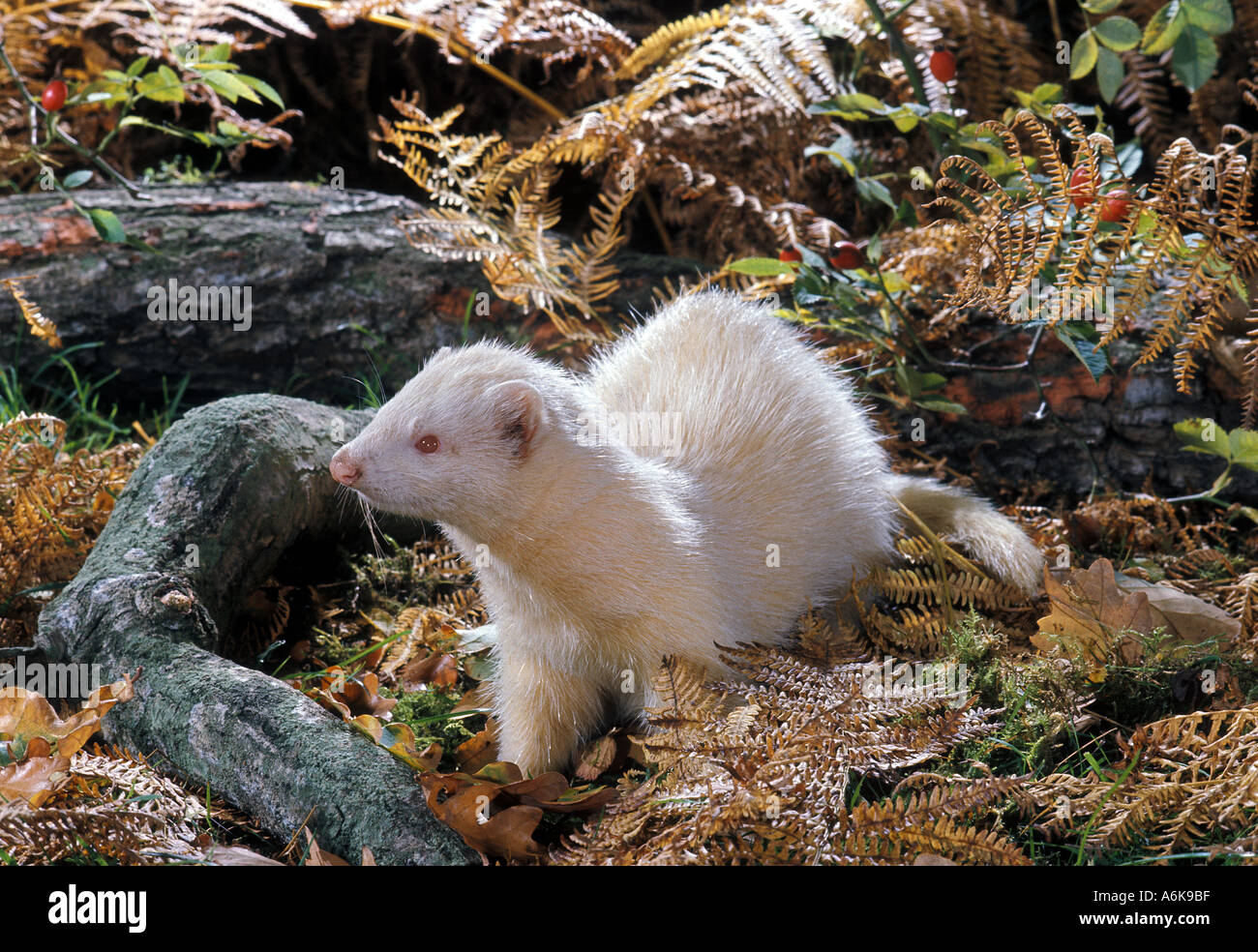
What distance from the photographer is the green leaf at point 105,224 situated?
3730 mm

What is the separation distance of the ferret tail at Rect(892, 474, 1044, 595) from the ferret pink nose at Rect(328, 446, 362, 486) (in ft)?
6.50

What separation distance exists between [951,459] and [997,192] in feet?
5.17

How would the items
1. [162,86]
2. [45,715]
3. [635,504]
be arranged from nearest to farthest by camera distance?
1. [45,715]
2. [635,504]
3. [162,86]

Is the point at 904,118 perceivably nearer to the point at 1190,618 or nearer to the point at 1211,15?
the point at 1211,15

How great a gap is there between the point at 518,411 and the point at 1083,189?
1778 millimetres

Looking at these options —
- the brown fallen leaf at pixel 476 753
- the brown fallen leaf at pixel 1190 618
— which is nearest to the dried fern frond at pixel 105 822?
the brown fallen leaf at pixel 476 753

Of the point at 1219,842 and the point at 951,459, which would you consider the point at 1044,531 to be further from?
the point at 1219,842

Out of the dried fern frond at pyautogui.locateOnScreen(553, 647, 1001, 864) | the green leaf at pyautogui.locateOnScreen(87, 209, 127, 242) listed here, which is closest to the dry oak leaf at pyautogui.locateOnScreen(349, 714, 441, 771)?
the dried fern frond at pyautogui.locateOnScreen(553, 647, 1001, 864)

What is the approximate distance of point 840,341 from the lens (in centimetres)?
456

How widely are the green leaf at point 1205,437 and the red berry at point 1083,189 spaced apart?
82cm

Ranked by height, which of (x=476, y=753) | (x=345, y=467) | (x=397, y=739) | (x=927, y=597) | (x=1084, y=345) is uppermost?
(x=1084, y=345)

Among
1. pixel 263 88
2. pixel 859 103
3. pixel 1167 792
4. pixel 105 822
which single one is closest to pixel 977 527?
pixel 1167 792

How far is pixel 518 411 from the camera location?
9.29 ft

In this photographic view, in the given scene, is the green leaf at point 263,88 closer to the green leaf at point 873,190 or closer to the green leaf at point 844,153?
the green leaf at point 844,153
